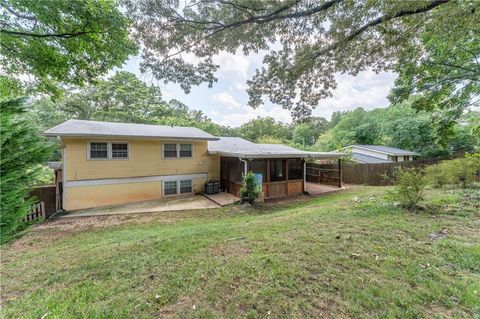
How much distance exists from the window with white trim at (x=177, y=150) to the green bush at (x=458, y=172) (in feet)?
37.7

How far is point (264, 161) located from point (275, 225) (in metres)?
6.64

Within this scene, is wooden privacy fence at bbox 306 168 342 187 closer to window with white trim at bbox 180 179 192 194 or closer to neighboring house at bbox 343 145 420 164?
neighboring house at bbox 343 145 420 164

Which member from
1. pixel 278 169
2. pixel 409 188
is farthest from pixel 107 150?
pixel 409 188

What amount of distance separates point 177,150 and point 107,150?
10.9 ft

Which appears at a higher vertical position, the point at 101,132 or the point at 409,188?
the point at 101,132

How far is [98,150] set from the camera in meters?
9.65

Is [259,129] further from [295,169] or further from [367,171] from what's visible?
[295,169]

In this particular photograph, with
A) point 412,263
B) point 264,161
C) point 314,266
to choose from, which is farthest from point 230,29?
point 264,161

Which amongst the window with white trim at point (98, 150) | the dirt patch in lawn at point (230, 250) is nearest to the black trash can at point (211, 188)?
the window with white trim at point (98, 150)

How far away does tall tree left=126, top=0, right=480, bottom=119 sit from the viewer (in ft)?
16.1

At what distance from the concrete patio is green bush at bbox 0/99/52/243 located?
22.9ft

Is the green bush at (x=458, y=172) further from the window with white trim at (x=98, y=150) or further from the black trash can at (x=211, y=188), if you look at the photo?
the window with white trim at (x=98, y=150)

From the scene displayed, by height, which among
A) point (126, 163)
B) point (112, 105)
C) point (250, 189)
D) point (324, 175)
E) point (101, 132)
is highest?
point (112, 105)

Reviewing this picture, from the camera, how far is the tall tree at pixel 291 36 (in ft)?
16.1
